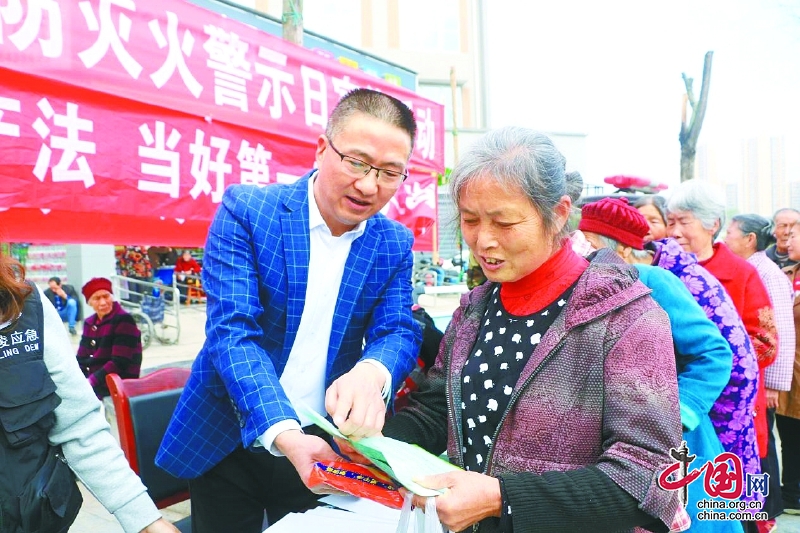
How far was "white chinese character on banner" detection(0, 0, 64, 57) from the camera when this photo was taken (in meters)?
2.04

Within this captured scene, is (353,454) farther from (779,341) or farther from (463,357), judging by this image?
(779,341)

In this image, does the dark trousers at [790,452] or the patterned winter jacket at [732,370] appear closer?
the patterned winter jacket at [732,370]

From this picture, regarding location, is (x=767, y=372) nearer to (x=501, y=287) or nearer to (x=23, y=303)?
(x=501, y=287)

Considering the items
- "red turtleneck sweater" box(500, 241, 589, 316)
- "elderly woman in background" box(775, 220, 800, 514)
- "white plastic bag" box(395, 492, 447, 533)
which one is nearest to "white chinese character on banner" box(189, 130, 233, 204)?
"red turtleneck sweater" box(500, 241, 589, 316)

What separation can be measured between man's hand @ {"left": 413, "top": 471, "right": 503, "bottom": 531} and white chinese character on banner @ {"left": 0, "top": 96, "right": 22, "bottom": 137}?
2019 mm

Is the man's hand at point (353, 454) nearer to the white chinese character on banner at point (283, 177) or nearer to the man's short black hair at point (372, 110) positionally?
the man's short black hair at point (372, 110)

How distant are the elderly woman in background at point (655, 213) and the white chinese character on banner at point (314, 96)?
1819 mm

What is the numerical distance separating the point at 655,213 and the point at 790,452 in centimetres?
211

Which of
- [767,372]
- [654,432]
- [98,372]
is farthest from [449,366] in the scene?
[98,372]

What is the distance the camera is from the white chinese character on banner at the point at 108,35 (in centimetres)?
226

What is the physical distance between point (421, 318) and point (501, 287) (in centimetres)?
90

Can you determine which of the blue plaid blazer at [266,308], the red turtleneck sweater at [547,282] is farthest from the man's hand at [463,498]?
Result: the blue plaid blazer at [266,308]

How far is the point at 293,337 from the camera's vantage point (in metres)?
1.54

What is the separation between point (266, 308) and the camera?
60.6 inches
